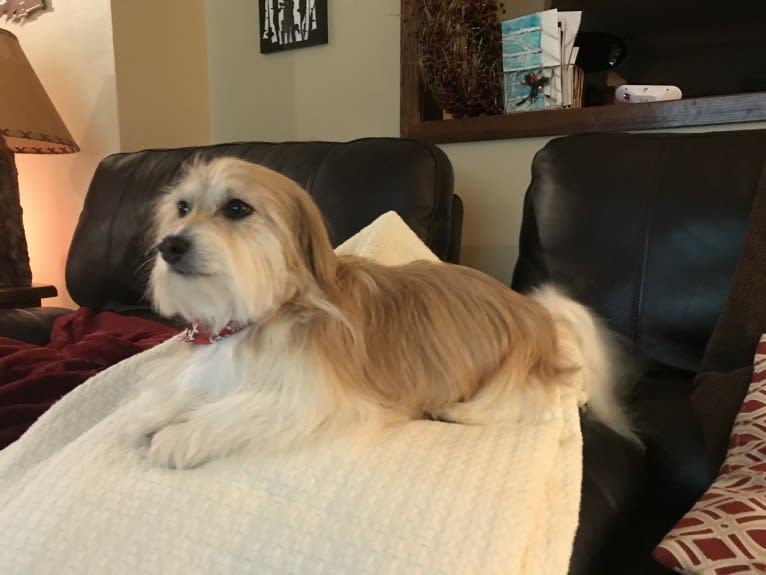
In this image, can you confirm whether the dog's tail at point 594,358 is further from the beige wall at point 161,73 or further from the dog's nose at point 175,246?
the beige wall at point 161,73

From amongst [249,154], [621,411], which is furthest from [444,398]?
[249,154]

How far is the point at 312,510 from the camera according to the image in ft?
2.22

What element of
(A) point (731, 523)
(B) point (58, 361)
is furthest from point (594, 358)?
(B) point (58, 361)

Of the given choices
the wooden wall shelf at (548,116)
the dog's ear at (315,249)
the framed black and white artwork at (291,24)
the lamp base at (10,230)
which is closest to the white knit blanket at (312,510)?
the dog's ear at (315,249)

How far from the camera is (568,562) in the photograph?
0.65 meters

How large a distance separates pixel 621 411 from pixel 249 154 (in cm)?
123

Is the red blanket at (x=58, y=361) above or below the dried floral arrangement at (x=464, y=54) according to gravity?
below

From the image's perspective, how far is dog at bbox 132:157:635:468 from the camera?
817 millimetres

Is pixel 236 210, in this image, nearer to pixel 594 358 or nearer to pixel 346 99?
pixel 594 358

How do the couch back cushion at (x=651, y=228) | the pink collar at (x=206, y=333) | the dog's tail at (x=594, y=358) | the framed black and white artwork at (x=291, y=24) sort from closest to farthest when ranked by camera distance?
1. the pink collar at (x=206, y=333)
2. the dog's tail at (x=594, y=358)
3. the couch back cushion at (x=651, y=228)
4. the framed black and white artwork at (x=291, y=24)

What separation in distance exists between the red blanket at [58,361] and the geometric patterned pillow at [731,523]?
997 mm

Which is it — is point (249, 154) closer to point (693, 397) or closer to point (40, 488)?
point (40, 488)

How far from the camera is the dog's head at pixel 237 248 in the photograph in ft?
2.68

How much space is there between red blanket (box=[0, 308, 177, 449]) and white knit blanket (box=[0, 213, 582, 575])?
24 cm
